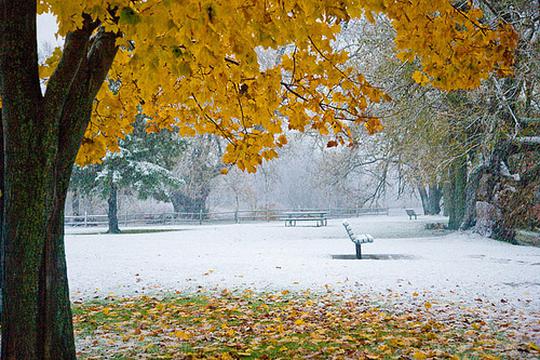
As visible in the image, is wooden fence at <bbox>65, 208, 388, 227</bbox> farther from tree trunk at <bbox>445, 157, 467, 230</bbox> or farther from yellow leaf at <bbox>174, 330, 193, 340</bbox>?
yellow leaf at <bbox>174, 330, 193, 340</bbox>

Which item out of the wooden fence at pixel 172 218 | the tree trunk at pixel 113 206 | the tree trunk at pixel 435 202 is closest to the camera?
the tree trunk at pixel 113 206

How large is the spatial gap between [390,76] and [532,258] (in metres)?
5.37

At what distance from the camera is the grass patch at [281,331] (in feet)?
13.4

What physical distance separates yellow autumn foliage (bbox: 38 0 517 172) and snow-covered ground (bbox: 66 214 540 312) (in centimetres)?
305

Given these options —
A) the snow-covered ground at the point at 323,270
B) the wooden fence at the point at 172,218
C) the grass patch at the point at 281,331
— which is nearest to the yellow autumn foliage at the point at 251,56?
the grass patch at the point at 281,331

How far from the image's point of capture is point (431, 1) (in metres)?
4.21

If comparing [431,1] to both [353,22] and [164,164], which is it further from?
[164,164]

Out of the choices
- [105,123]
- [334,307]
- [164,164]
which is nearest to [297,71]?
[105,123]

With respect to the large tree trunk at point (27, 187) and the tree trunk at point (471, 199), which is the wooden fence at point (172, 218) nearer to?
the tree trunk at point (471, 199)

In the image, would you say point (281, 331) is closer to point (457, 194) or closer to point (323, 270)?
point (323, 270)

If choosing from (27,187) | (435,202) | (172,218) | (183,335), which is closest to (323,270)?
(183,335)

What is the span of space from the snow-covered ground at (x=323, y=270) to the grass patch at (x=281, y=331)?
1.17 meters

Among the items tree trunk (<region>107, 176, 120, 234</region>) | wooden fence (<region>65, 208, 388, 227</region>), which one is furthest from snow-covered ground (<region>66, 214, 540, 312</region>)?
wooden fence (<region>65, 208, 388, 227</region>)

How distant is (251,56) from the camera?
331 cm
